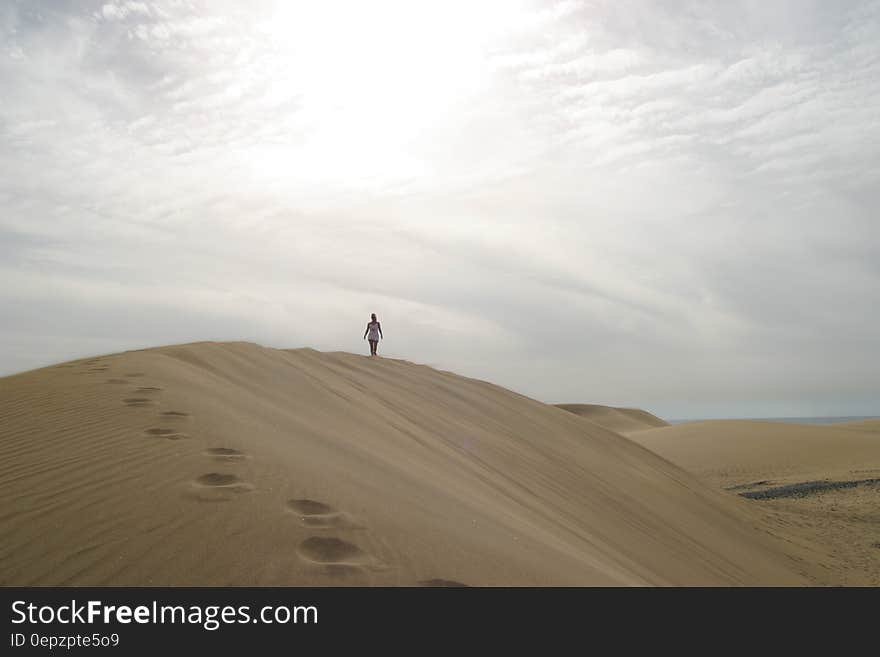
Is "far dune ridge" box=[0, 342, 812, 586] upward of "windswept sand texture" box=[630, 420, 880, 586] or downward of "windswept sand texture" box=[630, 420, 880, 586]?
upward

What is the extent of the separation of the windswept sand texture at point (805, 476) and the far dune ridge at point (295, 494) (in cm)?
124

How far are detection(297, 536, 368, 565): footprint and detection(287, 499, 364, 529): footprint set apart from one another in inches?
6.9

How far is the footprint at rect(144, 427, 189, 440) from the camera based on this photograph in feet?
15.2

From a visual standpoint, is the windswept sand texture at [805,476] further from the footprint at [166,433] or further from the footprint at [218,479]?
the footprint at [166,433]

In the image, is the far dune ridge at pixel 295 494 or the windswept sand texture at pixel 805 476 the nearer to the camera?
the far dune ridge at pixel 295 494

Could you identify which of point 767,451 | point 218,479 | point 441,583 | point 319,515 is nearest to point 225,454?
point 218,479

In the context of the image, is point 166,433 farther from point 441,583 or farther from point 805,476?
point 805,476

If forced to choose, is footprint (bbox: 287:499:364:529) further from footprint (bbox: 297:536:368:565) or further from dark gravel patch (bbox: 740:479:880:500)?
dark gravel patch (bbox: 740:479:880:500)

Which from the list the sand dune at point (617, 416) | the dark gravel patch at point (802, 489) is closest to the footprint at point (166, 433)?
the dark gravel patch at point (802, 489)

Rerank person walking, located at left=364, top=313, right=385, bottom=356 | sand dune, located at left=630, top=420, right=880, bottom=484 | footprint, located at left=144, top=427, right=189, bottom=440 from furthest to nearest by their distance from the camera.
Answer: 1. sand dune, located at left=630, top=420, right=880, bottom=484
2. person walking, located at left=364, top=313, right=385, bottom=356
3. footprint, located at left=144, top=427, right=189, bottom=440

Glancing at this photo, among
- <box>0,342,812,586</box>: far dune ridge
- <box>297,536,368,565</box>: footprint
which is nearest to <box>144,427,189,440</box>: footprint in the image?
<box>0,342,812,586</box>: far dune ridge

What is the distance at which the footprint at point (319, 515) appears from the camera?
3.53 m
